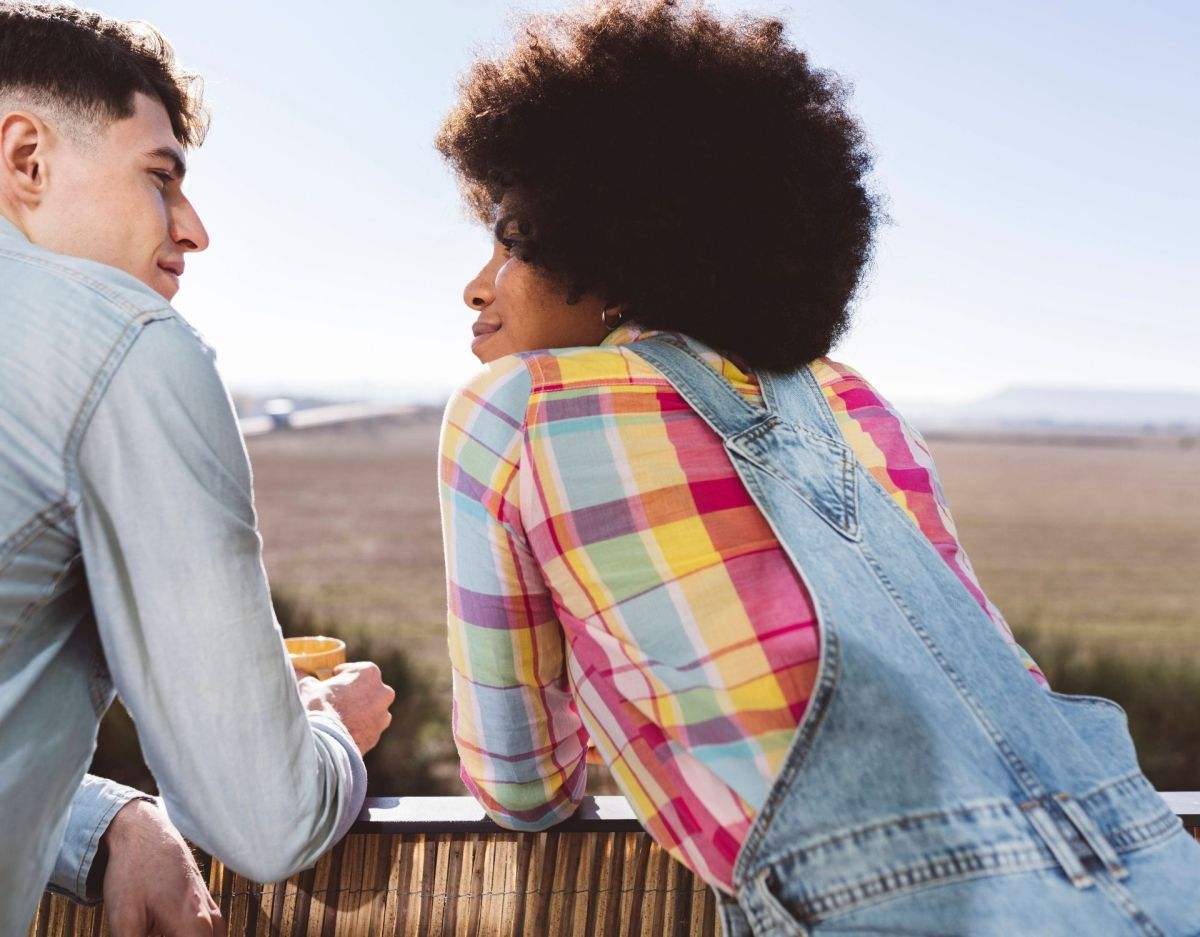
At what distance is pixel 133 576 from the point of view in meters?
0.96

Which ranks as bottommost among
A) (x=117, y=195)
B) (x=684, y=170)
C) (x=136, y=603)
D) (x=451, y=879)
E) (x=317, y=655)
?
(x=451, y=879)

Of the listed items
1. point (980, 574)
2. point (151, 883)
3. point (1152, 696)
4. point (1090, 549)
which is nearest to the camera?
point (151, 883)

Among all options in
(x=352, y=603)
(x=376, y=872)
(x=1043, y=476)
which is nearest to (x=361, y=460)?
(x=352, y=603)

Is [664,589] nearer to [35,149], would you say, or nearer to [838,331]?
[838,331]

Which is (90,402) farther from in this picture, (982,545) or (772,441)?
(982,545)

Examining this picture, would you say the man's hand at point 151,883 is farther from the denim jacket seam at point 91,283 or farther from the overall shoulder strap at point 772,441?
the overall shoulder strap at point 772,441

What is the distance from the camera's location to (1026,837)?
962 mm

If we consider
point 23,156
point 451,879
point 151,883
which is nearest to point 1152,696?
point 451,879

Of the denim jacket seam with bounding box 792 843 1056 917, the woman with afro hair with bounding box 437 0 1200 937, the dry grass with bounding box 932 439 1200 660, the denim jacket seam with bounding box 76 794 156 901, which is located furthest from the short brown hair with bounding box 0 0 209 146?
the dry grass with bounding box 932 439 1200 660

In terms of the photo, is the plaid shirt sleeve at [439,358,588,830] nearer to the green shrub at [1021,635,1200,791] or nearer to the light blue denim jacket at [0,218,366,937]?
the light blue denim jacket at [0,218,366,937]

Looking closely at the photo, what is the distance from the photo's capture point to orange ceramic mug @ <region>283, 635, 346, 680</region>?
147 cm

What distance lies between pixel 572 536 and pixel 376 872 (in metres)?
0.71

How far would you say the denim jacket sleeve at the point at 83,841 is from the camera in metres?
1.19

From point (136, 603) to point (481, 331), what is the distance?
0.68m
